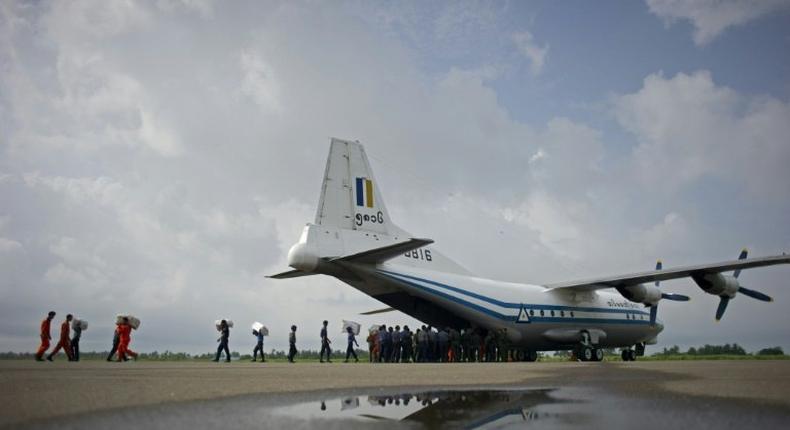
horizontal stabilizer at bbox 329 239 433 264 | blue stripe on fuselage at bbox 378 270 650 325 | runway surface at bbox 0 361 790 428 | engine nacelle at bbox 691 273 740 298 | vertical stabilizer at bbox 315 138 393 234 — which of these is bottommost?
runway surface at bbox 0 361 790 428

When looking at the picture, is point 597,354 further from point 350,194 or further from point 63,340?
point 63,340

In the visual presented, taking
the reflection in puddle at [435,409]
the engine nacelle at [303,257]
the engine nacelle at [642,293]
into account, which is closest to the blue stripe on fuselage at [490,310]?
the engine nacelle at [303,257]

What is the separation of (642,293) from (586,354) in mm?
3571

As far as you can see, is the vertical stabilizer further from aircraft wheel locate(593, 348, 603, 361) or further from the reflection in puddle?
the reflection in puddle

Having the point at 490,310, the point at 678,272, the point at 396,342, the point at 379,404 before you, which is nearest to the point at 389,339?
the point at 396,342

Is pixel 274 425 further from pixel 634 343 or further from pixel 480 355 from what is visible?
pixel 634 343

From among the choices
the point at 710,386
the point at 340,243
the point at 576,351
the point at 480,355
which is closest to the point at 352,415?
the point at 710,386

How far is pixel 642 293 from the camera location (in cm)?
2256

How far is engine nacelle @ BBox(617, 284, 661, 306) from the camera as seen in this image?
22.3 metres

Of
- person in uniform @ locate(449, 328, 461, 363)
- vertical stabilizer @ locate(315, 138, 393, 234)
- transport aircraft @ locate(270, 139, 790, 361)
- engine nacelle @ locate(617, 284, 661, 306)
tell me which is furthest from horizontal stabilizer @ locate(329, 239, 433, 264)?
engine nacelle @ locate(617, 284, 661, 306)

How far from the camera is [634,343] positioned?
28453mm

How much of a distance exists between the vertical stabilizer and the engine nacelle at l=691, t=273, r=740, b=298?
11266 millimetres

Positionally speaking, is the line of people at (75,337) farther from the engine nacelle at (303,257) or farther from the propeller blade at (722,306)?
the propeller blade at (722,306)

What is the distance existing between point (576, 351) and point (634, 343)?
504cm
